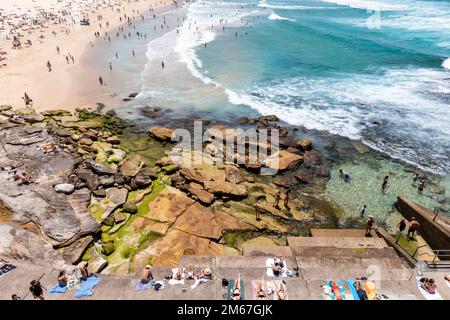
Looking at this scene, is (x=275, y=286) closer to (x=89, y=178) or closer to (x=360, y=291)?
(x=360, y=291)

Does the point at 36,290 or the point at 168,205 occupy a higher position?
the point at 36,290

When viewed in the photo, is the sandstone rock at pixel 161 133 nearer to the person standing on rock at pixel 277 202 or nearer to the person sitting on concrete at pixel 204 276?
the person standing on rock at pixel 277 202

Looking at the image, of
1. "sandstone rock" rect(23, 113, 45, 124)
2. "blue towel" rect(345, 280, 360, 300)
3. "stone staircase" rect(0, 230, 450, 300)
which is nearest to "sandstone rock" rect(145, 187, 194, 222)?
"stone staircase" rect(0, 230, 450, 300)

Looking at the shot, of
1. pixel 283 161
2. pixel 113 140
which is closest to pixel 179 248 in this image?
pixel 283 161
